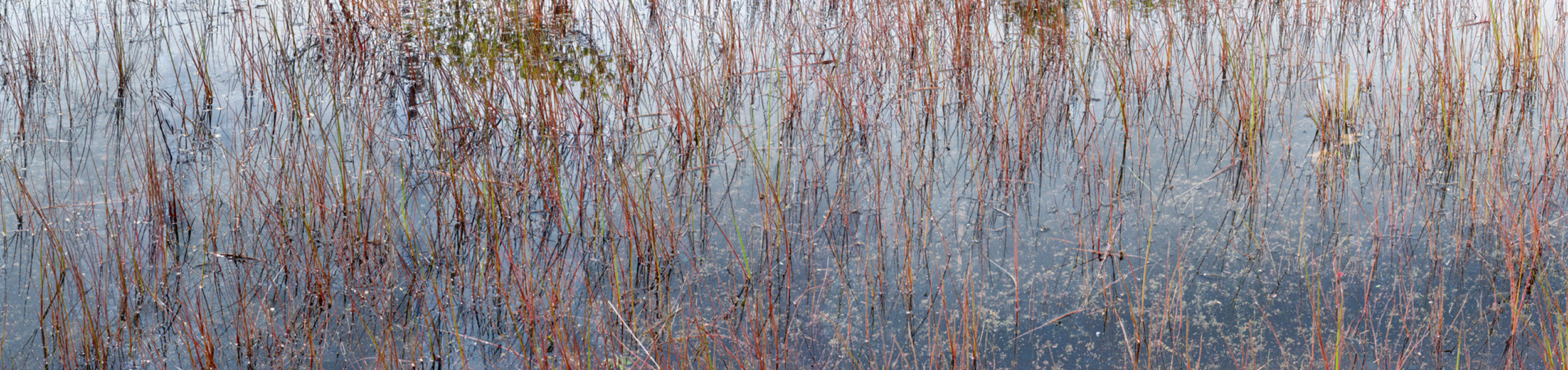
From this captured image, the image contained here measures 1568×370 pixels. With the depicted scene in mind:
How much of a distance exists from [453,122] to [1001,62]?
1.35 metres

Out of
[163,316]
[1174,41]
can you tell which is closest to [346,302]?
[163,316]

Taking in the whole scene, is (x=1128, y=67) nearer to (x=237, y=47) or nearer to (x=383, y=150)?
(x=383, y=150)

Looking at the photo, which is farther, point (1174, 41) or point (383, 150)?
point (1174, 41)

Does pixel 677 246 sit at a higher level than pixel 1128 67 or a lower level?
lower

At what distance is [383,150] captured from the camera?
7.88 ft

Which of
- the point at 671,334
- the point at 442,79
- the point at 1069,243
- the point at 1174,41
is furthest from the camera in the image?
the point at 1174,41

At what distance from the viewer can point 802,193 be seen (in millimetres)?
2162

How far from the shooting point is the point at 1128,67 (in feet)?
9.32

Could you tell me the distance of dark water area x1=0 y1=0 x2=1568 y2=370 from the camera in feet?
5.41

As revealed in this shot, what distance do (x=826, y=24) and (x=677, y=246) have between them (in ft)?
4.89

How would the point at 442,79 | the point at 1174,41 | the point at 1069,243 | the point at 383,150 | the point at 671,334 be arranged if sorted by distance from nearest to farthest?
the point at 671,334 < the point at 1069,243 < the point at 383,150 < the point at 442,79 < the point at 1174,41

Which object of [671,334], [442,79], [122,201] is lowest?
[671,334]

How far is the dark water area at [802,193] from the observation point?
5.41 ft

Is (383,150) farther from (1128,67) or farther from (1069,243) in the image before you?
(1128,67)
